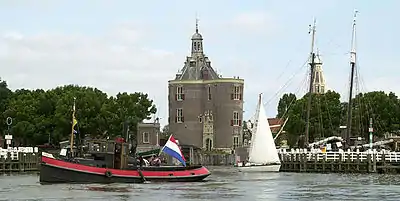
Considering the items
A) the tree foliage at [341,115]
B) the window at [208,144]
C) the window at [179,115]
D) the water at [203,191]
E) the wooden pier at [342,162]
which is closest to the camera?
the water at [203,191]

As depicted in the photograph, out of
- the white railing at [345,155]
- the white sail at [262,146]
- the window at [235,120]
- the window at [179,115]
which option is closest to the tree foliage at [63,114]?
the window at [179,115]

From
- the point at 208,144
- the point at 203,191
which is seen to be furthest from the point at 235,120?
the point at 203,191

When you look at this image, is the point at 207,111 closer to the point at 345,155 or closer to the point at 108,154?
the point at 345,155

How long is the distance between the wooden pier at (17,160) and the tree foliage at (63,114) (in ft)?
88.8

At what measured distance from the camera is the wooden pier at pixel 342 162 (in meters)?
76.6

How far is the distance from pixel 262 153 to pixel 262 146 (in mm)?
708

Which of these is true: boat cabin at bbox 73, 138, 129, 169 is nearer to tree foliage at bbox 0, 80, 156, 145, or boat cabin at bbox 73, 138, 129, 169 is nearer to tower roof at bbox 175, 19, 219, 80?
tree foliage at bbox 0, 80, 156, 145

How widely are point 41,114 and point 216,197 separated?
81741 mm

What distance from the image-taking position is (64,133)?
11731cm

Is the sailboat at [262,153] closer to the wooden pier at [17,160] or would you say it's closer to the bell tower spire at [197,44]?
the wooden pier at [17,160]

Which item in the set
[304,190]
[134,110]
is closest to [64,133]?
[134,110]

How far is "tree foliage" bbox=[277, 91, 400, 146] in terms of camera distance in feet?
384

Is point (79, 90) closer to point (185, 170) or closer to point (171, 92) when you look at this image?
point (171, 92)

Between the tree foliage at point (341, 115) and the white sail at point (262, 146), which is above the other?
the tree foliage at point (341, 115)
